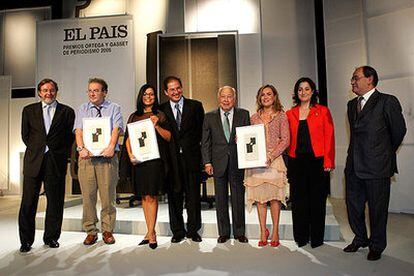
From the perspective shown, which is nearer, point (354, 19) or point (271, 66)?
point (354, 19)

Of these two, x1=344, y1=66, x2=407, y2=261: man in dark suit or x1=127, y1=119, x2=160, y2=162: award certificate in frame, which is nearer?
x1=344, y1=66, x2=407, y2=261: man in dark suit

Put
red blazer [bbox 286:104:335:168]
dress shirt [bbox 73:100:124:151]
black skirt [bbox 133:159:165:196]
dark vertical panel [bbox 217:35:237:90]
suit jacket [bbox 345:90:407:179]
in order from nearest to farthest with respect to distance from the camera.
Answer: suit jacket [bbox 345:90:407:179] < red blazer [bbox 286:104:335:168] < black skirt [bbox 133:159:165:196] < dress shirt [bbox 73:100:124:151] < dark vertical panel [bbox 217:35:237:90]

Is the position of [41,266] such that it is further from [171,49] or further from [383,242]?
[171,49]

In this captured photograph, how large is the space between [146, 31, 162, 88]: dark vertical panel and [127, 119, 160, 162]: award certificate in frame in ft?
10.4

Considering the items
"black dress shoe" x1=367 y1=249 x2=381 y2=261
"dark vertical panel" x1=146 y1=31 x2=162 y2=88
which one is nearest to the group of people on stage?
"black dress shoe" x1=367 y1=249 x2=381 y2=261

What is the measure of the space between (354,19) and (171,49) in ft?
10.2

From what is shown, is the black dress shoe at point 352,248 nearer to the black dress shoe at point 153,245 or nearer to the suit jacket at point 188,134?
the suit jacket at point 188,134

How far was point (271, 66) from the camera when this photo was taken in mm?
6629

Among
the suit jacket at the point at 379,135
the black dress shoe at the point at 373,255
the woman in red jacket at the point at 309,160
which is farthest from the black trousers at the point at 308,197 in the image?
the black dress shoe at the point at 373,255

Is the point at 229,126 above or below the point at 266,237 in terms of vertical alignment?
above

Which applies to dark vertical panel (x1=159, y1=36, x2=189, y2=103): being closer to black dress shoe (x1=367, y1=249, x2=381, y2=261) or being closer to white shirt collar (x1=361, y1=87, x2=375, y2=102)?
white shirt collar (x1=361, y1=87, x2=375, y2=102)

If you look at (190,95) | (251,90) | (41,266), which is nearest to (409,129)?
(251,90)

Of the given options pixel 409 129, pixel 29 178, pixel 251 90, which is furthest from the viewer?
pixel 251 90

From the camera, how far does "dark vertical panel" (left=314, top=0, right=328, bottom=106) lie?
Answer: 249 inches
